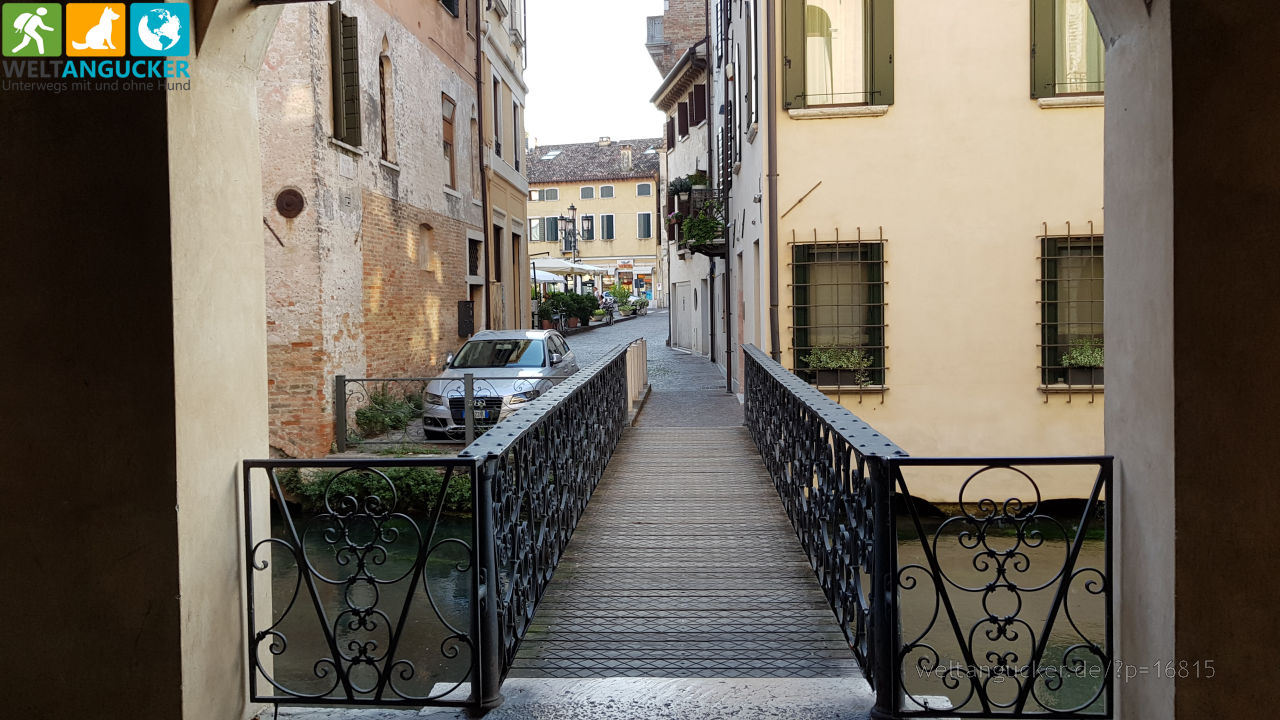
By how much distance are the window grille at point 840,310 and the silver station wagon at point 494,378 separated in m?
3.23

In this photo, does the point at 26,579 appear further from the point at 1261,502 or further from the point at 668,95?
the point at 668,95

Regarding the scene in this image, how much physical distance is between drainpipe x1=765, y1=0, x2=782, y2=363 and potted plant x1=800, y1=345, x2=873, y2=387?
0.48m

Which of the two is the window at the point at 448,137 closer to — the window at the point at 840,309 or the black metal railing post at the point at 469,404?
the black metal railing post at the point at 469,404

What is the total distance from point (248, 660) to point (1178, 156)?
12.5 ft

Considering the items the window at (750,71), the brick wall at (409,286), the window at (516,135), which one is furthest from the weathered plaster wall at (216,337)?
the window at (516,135)

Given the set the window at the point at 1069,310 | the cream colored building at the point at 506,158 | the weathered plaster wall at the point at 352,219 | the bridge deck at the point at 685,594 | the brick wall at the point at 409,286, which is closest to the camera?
the bridge deck at the point at 685,594

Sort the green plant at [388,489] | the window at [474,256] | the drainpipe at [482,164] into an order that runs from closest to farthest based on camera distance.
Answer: the green plant at [388,489] → the window at [474,256] → the drainpipe at [482,164]

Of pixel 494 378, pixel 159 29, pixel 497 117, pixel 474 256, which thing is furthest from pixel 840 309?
pixel 497 117

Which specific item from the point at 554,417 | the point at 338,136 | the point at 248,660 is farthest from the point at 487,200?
the point at 248,660

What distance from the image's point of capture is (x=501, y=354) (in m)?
13.7

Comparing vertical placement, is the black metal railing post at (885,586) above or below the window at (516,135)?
below

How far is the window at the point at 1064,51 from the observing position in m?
12.0

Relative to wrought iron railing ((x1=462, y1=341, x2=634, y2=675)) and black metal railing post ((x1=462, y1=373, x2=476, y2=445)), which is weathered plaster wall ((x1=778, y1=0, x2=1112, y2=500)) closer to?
black metal railing post ((x1=462, y1=373, x2=476, y2=445))

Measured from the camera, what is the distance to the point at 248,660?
382 centimetres
